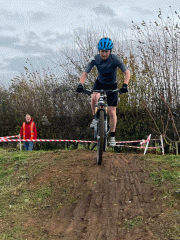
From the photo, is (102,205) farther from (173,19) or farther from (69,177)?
(173,19)

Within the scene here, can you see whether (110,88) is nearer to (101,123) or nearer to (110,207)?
(101,123)

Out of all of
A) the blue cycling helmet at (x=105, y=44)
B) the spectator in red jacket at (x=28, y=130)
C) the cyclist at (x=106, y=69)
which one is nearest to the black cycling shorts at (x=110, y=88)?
the cyclist at (x=106, y=69)

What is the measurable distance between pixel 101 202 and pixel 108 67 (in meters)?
Result: 2.81

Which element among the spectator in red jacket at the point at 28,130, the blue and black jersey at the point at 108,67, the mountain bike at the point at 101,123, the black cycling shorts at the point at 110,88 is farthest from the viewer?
the spectator in red jacket at the point at 28,130

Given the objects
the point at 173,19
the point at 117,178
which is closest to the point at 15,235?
the point at 117,178

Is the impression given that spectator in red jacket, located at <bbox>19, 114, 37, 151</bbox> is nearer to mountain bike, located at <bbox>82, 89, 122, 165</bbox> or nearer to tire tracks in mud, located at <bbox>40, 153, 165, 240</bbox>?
tire tracks in mud, located at <bbox>40, 153, 165, 240</bbox>

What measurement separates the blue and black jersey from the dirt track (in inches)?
78.4

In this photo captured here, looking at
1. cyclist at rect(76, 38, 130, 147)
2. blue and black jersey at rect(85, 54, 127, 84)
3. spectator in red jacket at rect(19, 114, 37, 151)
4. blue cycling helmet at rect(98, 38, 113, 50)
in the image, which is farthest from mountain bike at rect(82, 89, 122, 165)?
spectator in red jacket at rect(19, 114, 37, 151)

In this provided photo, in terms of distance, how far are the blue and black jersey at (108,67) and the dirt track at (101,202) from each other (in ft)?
6.54

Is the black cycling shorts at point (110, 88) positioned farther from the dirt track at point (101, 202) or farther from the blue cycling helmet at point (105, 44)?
the dirt track at point (101, 202)

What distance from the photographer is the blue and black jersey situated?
650cm

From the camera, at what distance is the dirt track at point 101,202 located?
4398 mm

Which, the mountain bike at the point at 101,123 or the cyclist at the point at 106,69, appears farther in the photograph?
the cyclist at the point at 106,69

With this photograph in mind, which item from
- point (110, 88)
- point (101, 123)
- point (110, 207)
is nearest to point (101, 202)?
point (110, 207)
